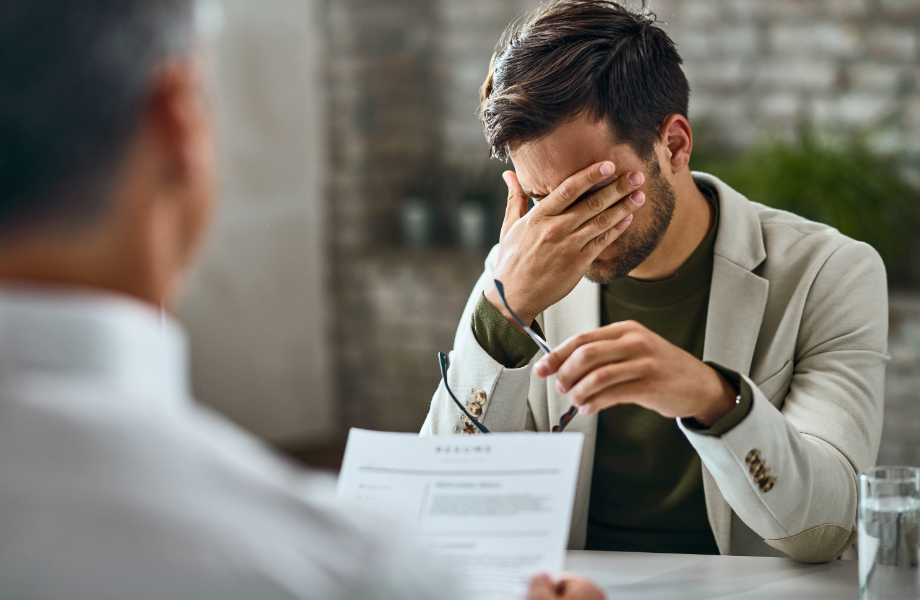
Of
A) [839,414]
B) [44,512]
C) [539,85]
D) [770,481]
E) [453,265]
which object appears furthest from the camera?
[453,265]

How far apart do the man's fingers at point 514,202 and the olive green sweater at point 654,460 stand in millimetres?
203

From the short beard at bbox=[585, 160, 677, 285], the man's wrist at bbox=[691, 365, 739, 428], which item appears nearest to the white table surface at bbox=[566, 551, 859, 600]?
the man's wrist at bbox=[691, 365, 739, 428]

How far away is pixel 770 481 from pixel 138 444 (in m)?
0.88

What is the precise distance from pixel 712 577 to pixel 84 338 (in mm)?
872

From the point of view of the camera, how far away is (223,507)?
462mm

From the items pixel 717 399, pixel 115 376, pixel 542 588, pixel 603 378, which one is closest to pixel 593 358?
pixel 603 378

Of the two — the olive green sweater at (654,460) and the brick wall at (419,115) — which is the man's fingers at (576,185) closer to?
the olive green sweater at (654,460)

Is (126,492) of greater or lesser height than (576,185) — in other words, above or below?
above

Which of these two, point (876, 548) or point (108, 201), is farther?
point (876, 548)

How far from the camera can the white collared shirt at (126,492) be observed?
44 centimetres

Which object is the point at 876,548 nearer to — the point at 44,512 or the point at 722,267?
the point at 722,267

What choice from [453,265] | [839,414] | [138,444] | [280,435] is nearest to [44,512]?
[138,444]

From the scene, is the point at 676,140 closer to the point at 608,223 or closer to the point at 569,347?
the point at 608,223

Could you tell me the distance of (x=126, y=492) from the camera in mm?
443
